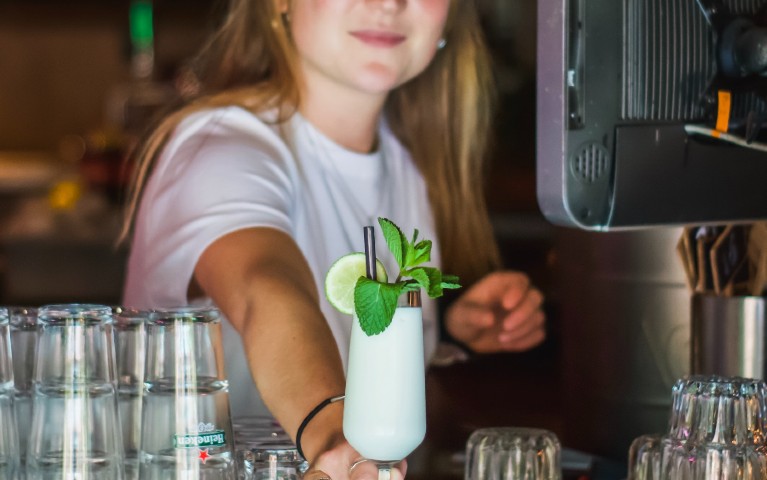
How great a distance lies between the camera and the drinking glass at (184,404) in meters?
1.19

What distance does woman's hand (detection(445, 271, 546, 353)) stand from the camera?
7.11 ft

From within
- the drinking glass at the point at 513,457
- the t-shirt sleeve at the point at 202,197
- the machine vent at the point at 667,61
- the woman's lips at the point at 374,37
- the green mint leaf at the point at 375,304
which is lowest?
the drinking glass at the point at 513,457

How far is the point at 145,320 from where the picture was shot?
1.25 meters

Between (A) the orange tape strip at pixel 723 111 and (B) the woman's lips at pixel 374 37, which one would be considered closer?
(A) the orange tape strip at pixel 723 111

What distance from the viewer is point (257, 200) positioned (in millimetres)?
1718

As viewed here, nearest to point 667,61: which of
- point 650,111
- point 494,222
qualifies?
point 650,111

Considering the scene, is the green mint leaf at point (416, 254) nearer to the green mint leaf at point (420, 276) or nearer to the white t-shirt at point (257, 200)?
the green mint leaf at point (420, 276)

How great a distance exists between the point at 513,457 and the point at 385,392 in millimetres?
299

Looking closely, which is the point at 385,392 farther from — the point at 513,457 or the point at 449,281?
the point at 513,457

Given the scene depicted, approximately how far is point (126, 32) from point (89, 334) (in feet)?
18.1

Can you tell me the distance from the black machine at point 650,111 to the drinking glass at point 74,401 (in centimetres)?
51

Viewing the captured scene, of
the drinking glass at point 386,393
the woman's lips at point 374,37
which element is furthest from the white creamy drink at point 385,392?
the woman's lips at point 374,37

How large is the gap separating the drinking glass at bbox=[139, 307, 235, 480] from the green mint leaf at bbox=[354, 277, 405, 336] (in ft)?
0.55

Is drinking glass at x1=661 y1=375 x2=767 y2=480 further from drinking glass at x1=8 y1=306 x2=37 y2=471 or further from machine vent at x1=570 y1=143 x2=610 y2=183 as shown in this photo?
drinking glass at x1=8 y1=306 x2=37 y2=471
